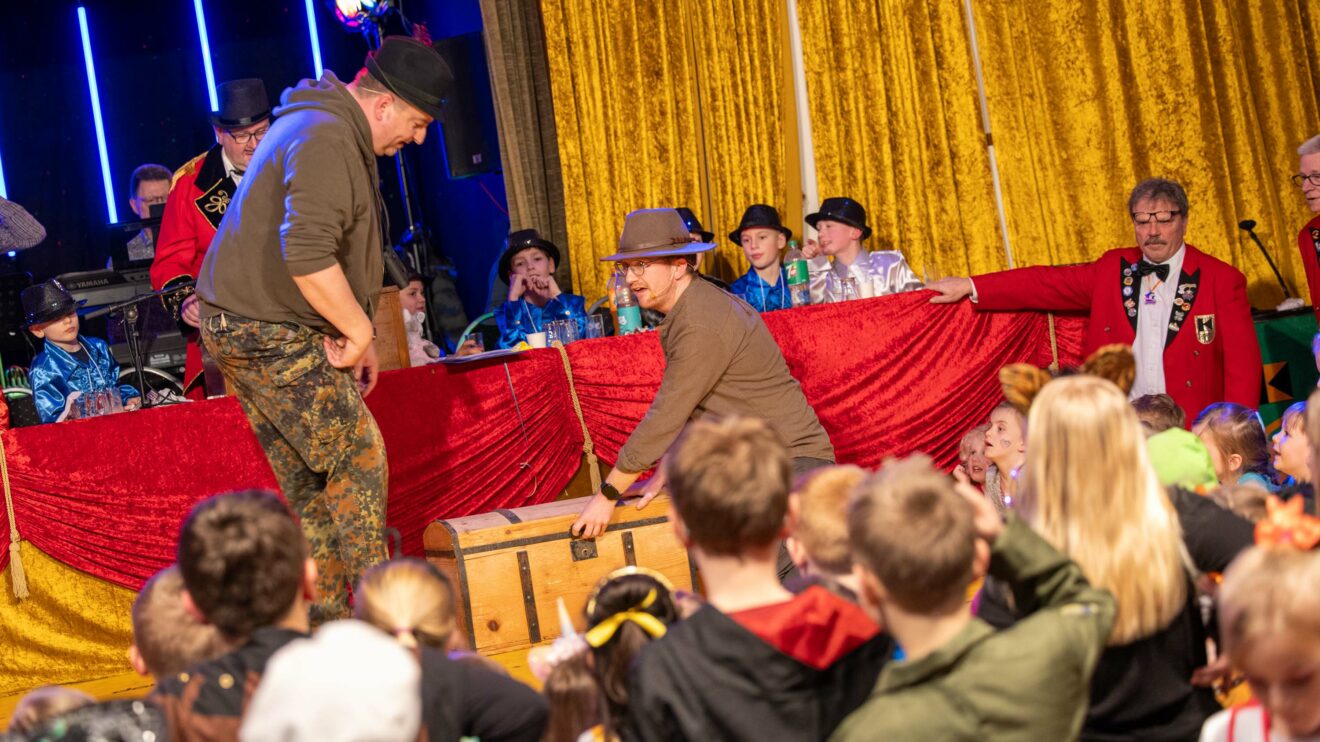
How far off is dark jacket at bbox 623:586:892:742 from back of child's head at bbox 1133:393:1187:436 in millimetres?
1896

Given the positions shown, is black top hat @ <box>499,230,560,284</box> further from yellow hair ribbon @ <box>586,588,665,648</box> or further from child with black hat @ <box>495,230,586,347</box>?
yellow hair ribbon @ <box>586,588,665,648</box>

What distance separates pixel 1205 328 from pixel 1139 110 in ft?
6.97

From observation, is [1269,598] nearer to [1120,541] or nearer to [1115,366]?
[1120,541]

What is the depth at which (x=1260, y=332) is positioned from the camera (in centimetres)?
571

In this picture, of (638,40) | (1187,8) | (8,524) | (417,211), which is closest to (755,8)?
(638,40)

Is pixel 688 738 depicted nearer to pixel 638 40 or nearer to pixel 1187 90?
pixel 638 40

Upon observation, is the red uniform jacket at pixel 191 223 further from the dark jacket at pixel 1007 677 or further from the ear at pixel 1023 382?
the dark jacket at pixel 1007 677

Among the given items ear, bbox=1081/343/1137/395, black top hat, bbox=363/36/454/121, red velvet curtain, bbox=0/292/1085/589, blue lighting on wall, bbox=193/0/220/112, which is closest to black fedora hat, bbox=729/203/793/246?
red velvet curtain, bbox=0/292/1085/589

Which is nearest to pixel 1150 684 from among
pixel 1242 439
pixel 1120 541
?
pixel 1120 541

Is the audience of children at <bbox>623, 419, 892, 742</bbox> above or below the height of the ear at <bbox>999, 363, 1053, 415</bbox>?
below

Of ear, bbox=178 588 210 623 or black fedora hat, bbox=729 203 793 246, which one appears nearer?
ear, bbox=178 588 210 623

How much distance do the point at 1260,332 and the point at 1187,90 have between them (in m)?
1.76

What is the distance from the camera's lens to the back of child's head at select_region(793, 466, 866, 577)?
7.77 feet

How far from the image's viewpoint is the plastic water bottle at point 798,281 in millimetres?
5652
